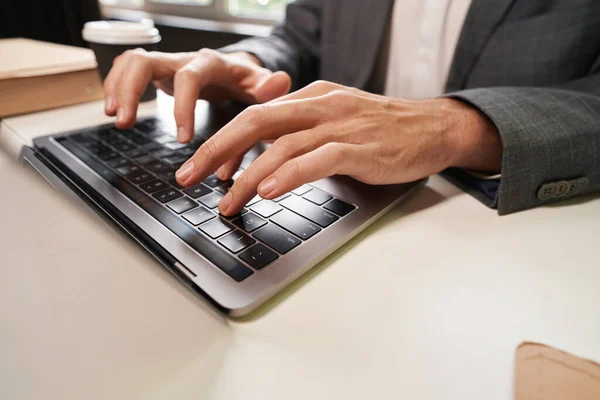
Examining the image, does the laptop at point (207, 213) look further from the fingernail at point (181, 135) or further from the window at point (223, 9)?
the window at point (223, 9)

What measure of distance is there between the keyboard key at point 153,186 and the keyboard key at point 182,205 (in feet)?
0.12

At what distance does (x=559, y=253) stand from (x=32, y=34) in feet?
7.96

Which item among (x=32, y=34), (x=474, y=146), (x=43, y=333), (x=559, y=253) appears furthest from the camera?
(x=32, y=34)

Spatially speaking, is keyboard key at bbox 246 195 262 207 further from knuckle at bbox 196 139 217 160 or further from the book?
the book

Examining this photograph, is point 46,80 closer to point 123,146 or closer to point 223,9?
point 123,146

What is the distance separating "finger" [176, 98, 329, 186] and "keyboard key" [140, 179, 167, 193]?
44 millimetres

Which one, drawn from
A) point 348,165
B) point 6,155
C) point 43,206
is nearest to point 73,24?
point 6,155

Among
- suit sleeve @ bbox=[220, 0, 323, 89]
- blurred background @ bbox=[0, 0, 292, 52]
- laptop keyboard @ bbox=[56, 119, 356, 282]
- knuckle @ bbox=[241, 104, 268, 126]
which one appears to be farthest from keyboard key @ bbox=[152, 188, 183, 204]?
blurred background @ bbox=[0, 0, 292, 52]

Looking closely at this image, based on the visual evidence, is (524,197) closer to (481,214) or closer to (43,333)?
(481,214)

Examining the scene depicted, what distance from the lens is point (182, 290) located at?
276 millimetres

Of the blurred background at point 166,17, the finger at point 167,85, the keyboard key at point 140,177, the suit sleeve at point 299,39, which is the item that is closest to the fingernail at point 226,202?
the keyboard key at point 140,177

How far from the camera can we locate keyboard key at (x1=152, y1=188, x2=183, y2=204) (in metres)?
0.37

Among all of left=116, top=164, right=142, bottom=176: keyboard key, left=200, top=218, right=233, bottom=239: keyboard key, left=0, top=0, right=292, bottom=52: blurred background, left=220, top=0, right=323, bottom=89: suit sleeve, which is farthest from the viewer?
left=0, top=0, right=292, bottom=52: blurred background

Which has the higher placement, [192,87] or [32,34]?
[192,87]
